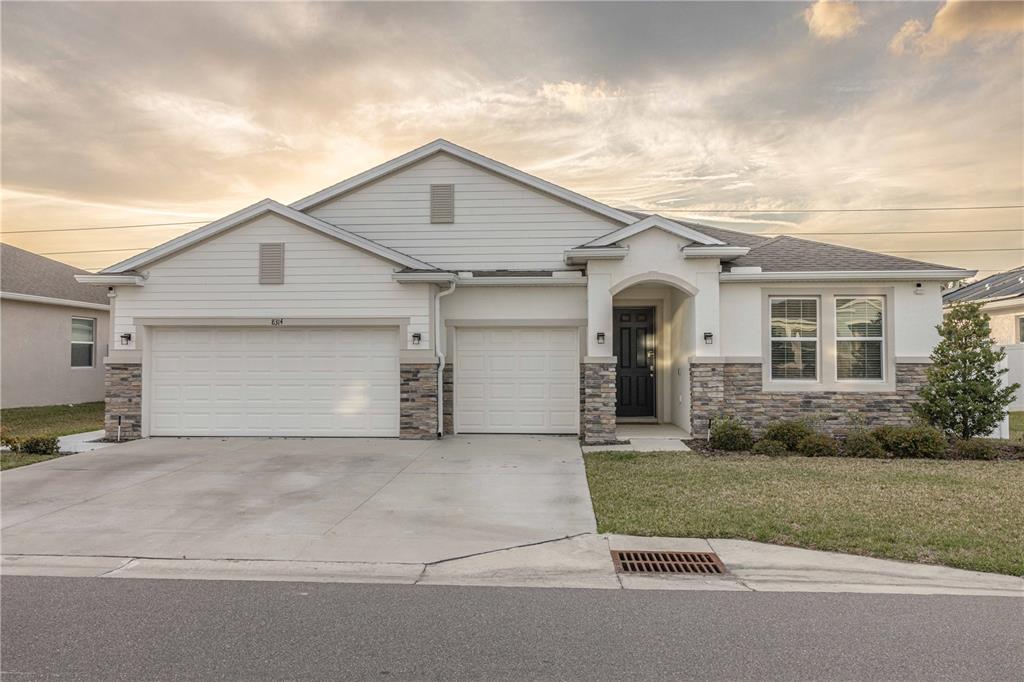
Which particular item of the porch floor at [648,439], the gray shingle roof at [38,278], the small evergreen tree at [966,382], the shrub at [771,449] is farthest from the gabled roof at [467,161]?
the gray shingle roof at [38,278]

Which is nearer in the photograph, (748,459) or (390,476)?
(390,476)

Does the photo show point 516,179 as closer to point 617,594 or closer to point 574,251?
point 574,251

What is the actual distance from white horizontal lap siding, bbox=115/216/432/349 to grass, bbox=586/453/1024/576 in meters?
5.26

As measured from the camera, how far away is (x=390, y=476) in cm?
Answer: 924

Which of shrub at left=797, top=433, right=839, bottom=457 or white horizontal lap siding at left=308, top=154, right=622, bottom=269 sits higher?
white horizontal lap siding at left=308, top=154, right=622, bottom=269

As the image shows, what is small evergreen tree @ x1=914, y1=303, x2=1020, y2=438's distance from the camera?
11398mm

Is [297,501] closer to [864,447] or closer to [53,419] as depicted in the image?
[864,447]

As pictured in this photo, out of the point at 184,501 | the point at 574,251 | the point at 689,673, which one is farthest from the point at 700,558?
the point at 574,251

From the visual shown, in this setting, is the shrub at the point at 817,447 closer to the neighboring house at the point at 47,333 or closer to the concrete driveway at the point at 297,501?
the concrete driveway at the point at 297,501

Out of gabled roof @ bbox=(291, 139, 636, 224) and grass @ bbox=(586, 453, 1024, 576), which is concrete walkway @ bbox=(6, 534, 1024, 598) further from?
gabled roof @ bbox=(291, 139, 636, 224)

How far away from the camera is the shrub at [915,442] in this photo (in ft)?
35.0

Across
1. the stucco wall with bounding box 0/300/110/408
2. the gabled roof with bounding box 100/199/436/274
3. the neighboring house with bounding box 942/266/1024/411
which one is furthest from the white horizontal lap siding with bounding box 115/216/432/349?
the neighboring house with bounding box 942/266/1024/411

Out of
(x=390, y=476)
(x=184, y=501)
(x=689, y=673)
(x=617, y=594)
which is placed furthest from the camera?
(x=390, y=476)

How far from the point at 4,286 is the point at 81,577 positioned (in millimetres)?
17407
